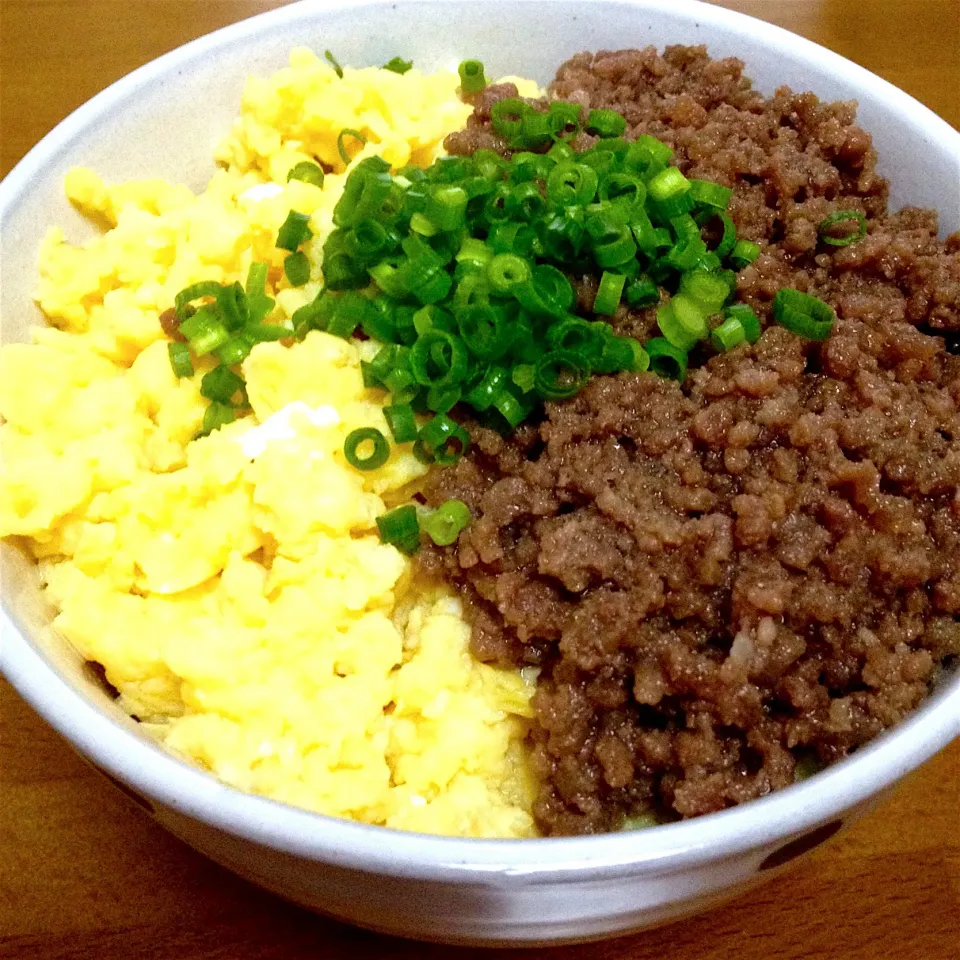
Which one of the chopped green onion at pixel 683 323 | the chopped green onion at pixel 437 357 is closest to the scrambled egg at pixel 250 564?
the chopped green onion at pixel 437 357

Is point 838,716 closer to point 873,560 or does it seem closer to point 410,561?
point 873,560

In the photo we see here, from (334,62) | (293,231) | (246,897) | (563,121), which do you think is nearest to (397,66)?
(334,62)

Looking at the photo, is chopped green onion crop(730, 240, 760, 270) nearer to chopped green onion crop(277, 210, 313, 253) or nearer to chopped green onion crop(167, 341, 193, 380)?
chopped green onion crop(277, 210, 313, 253)

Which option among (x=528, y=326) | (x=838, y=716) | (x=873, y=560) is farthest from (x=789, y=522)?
(x=528, y=326)

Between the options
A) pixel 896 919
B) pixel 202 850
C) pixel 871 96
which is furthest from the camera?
pixel 871 96

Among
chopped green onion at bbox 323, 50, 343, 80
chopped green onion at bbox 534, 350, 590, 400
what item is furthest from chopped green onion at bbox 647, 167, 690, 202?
chopped green onion at bbox 323, 50, 343, 80

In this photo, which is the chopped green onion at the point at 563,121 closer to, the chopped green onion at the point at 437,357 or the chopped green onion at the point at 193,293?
the chopped green onion at the point at 437,357
